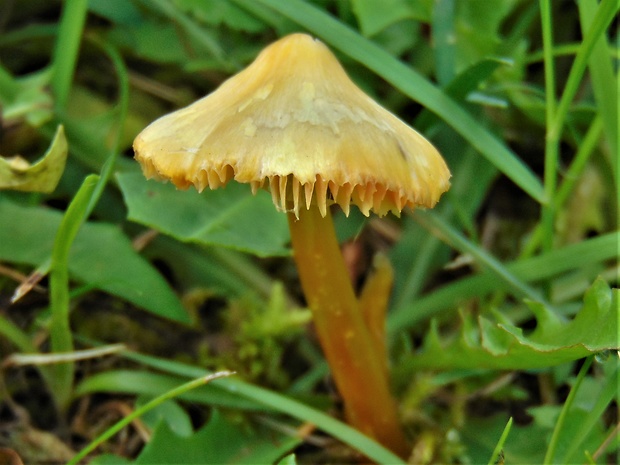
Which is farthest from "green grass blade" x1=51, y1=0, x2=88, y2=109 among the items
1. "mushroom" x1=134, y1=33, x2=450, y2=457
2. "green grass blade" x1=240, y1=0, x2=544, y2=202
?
"mushroom" x1=134, y1=33, x2=450, y2=457

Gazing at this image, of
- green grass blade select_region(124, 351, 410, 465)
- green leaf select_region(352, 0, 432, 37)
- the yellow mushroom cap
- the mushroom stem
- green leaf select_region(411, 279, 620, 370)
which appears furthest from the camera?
green leaf select_region(352, 0, 432, 37)

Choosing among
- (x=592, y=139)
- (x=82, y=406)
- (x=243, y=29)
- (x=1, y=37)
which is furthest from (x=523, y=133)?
(x=1, y=37)

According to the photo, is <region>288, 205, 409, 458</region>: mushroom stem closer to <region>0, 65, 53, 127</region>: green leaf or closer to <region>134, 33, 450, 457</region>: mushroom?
<region>134, 33, 450, 457</region>: mushroom

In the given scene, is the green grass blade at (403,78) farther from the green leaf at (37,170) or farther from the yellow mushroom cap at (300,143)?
the green leaf at (37,170)

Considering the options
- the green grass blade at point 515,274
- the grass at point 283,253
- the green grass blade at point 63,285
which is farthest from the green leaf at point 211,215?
the green grass blade at point 515,274

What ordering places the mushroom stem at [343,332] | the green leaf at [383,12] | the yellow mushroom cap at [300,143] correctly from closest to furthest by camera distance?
1. the yellow mushroom cap at [300,143]
2. the mushroom stem at [343,332]
3. the green leaf at [383,12]

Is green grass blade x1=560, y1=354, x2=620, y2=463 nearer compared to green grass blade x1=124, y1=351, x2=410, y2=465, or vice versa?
green grass blade x1=560, y1=354, x2=620, y2=463
